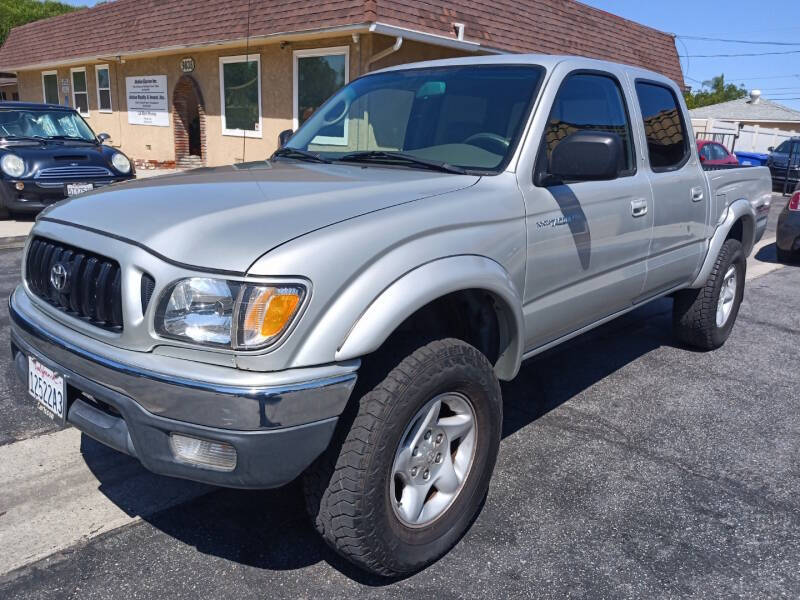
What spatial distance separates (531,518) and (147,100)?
55.0ft

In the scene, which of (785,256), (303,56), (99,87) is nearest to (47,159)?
(303,56)

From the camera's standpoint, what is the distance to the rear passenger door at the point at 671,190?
12.9ft

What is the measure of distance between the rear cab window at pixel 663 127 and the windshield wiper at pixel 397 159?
157cm

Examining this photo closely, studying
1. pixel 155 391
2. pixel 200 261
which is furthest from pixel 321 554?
pixel 200 261

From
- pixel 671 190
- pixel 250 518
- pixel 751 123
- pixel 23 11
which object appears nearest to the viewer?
pixel 250 518

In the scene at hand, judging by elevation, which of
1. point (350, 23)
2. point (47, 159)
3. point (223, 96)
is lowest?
point (47, 159)

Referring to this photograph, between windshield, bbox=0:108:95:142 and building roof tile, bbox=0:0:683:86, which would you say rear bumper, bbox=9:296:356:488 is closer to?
building roof tile, bbox=0:0:683:86

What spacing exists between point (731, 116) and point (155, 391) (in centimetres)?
4755

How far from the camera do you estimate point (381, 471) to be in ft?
7.17

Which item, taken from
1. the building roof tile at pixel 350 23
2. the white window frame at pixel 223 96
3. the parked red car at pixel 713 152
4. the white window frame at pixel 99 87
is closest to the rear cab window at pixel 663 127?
the building roof tile at pixel 350 23

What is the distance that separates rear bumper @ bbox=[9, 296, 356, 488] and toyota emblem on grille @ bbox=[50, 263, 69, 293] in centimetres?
25

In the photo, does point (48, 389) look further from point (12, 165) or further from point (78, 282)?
point (12, 165)

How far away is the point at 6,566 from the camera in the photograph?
2.45 metres

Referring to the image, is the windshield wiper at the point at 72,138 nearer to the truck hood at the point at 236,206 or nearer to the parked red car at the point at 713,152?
the truck hood at the point at 236,206
